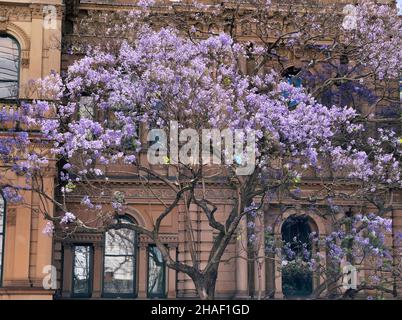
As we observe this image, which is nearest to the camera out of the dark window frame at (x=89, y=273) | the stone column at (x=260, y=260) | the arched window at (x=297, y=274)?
the stone column at (x=260, y=260)

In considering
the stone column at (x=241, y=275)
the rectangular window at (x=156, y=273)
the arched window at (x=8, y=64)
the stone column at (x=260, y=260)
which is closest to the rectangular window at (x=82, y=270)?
the rectangular window at (x=156, y=273)

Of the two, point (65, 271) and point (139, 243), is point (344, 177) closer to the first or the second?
point (139, 243)

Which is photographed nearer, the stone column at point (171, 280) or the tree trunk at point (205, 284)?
the tree trunk at point (205, 284)

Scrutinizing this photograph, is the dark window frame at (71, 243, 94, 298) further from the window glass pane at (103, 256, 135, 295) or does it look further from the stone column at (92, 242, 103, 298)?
the window glass pane at (103, 256, 135, 295)

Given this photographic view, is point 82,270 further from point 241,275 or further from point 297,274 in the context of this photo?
point 297,274

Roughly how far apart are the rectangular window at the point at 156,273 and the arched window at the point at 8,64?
628 cm

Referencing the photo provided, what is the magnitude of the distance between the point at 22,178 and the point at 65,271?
11.4 ft

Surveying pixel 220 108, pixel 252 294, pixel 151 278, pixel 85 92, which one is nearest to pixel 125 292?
pixel 151 278

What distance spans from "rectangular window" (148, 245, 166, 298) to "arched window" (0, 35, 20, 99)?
628 centimetres

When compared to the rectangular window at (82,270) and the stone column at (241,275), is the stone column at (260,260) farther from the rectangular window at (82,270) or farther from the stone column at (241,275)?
the rectangular window at (82,270)

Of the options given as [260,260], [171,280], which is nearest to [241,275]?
[260,260]

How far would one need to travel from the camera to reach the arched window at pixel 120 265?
72.8 feet

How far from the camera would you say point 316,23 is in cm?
1916

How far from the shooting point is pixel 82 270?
72.7ft
